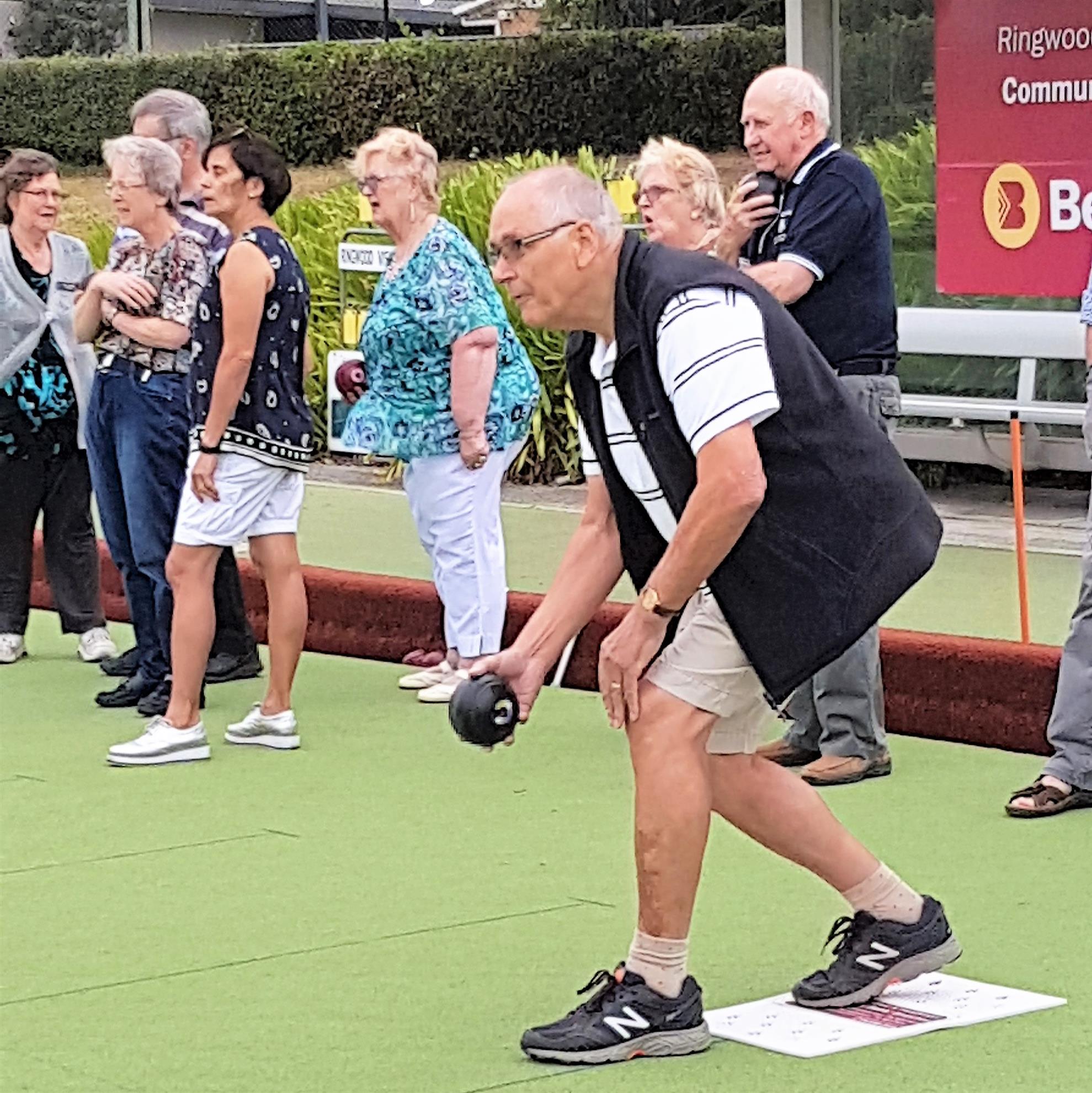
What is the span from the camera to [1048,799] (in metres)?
6.10

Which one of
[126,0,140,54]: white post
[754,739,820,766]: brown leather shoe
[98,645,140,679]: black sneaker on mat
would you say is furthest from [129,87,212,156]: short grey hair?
[126,0,140,54]: white post

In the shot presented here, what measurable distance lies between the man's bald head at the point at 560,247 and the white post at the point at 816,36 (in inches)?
291

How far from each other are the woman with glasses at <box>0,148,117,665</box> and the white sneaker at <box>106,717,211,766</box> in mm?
1803

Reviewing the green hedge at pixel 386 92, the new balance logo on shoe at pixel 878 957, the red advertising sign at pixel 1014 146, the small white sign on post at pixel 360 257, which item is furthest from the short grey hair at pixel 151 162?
the green hedge at pixel 386 92

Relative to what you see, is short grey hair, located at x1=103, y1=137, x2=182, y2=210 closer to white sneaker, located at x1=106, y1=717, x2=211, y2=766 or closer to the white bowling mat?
white sneaker, located at x1=106, y1=717, x2=211, y2=766

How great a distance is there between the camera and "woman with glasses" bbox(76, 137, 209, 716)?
7.52m

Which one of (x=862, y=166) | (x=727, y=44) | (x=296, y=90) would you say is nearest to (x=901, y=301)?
(x=862, y=166)

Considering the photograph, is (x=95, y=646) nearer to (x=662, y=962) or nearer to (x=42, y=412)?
(x=42, y=412)

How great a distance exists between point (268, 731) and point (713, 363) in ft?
11.3

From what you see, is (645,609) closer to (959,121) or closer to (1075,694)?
(1075,694)

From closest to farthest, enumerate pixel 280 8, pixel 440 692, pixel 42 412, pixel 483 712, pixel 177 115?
1. pixel 483 712
2. pixel 177 115
3. pixel 440 692
4. pixel 42 412
5. pixel 280 8

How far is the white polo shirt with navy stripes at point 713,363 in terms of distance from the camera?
163 inches

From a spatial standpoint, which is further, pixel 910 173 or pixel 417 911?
pixel 910 173

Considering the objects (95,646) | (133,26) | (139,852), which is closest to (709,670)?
(139,852)
